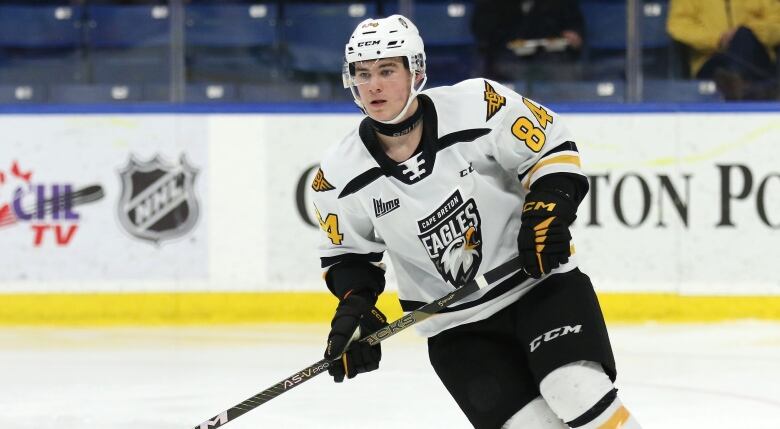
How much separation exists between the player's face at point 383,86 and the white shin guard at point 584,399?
596 mm

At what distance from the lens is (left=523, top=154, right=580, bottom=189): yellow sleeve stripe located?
2.58 meters

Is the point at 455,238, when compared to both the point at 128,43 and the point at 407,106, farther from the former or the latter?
the point at 128,43

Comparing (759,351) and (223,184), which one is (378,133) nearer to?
(759,351)

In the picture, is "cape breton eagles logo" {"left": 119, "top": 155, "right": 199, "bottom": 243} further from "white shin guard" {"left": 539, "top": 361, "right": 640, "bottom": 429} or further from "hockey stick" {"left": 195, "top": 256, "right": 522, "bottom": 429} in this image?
"white shin guard" {"left": 539, "top": 361, "right": 640, "bottom": 429}

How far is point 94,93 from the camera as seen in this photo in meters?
5.77

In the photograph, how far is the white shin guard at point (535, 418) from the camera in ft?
8.11

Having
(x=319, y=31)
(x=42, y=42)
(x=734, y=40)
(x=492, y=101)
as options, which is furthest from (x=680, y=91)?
(x=492, y=101)

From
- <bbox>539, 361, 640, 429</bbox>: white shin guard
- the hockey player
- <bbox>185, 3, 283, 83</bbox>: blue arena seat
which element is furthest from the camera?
<bbox>185, 3, 283, 83</bbox>: blue arena seat

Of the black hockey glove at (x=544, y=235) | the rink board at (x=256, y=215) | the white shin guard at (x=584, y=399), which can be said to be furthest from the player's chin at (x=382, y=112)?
the rink board at (x=256, y=215)

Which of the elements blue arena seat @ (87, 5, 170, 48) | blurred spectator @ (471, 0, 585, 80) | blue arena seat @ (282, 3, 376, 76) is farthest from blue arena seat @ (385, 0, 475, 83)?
blue arena seat @ (87, 5, 170, 48)

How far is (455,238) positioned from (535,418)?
39 cm

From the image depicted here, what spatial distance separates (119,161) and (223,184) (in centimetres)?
46

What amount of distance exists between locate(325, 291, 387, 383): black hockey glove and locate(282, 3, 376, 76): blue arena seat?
3225mm

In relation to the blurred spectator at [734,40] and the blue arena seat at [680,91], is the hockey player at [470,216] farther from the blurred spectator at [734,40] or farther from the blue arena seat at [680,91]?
the blurred spectator at [734,40]
